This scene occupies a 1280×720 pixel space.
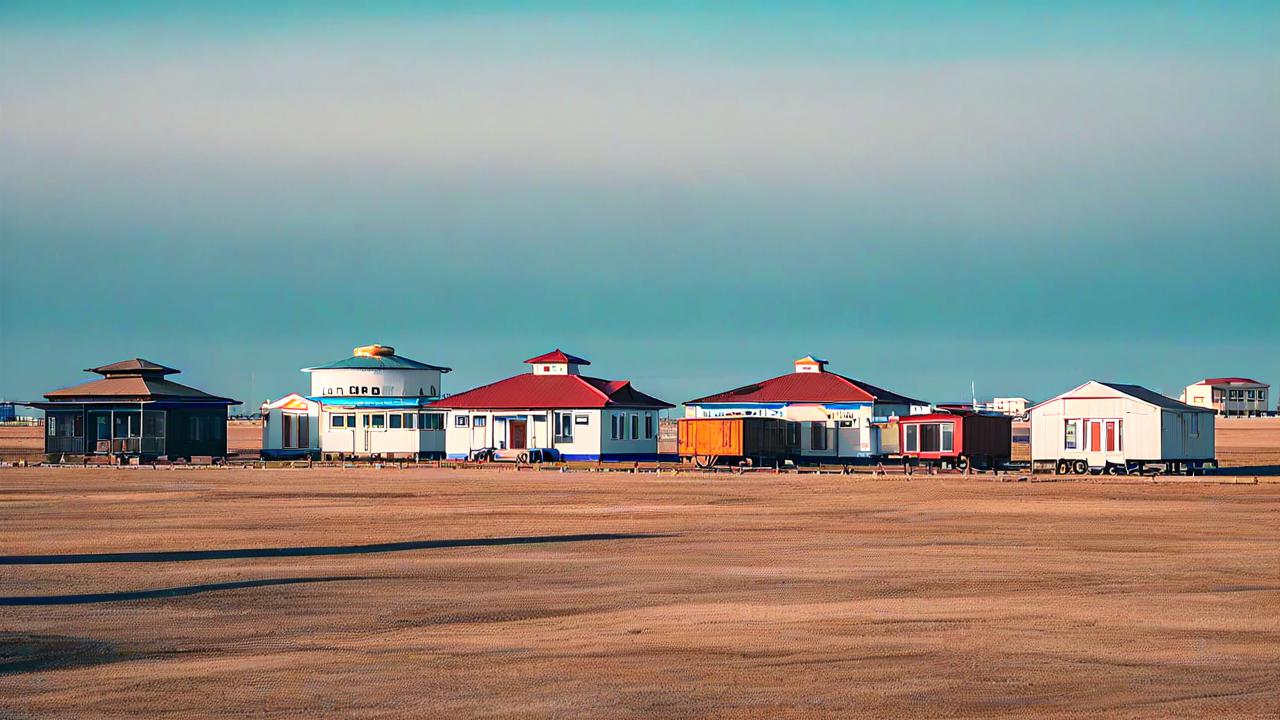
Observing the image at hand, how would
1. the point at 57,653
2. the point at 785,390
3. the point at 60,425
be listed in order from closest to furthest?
the point at 57,653 → the point at 785,390 → the point at 60,425

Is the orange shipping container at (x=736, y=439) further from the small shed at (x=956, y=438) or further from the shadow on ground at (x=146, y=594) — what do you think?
the shadow on ground at (x=146, y=594)

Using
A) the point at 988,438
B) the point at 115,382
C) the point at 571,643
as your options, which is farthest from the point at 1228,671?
the point at 115,382

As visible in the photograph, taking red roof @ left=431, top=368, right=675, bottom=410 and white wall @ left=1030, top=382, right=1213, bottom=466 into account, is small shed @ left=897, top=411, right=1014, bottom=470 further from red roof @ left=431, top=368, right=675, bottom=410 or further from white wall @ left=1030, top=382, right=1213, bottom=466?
red roof @ left=431, top=368, right=675, bottom=410

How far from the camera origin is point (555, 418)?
76312mm

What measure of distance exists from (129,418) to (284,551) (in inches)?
2216

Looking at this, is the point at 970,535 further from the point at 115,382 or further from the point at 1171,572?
the point at 115,382

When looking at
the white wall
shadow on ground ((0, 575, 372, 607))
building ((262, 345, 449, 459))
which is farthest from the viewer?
building ((262, 345, 449, 459))

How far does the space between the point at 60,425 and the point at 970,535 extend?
206 ft

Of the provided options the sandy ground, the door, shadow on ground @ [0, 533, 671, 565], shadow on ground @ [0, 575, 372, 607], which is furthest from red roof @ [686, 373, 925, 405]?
shadow on ground @ [0, 575, 372, 607]

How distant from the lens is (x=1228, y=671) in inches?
598

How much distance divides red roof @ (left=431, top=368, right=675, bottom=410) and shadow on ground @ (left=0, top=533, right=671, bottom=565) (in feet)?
144

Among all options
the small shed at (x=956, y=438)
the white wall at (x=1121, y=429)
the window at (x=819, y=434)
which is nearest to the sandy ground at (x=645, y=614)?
the white wall at (x=1121, y=429)

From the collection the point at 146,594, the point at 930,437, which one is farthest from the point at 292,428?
the point at 146,594

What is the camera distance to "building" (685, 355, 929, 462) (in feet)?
240
